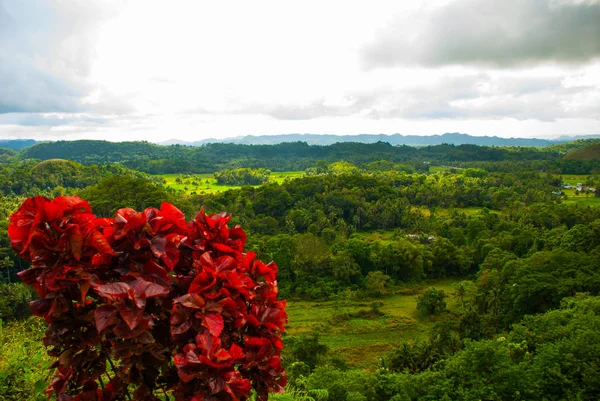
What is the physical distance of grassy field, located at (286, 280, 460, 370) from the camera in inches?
992

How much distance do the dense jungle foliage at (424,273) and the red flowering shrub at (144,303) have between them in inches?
96.1

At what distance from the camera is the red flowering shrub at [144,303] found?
2.20 meters

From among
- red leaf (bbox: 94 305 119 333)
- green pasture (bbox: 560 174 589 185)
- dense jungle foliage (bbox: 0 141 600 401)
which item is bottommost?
dense jungle foliage (bbox: 0 141 600 401)

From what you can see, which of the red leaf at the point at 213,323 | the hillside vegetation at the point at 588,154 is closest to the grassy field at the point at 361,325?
the red leaf at the point at 213,323

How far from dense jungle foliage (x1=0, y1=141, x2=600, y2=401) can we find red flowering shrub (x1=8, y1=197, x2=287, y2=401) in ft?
8.01

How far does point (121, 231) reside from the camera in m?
2.36

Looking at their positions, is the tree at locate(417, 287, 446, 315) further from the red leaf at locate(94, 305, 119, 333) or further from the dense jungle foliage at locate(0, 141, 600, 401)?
the red leaf at locate(94, 305, 119, 333)

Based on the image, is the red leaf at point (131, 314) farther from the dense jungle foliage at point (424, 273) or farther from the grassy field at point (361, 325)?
the grassy field at point (361, 325)

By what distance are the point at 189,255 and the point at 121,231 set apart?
490mm

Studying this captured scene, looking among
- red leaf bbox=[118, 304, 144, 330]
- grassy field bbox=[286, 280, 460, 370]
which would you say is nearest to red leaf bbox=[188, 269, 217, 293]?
red leaf bbox=[118, 304, 144, 330]

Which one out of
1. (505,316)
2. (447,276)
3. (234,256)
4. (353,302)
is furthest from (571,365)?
(447,276)

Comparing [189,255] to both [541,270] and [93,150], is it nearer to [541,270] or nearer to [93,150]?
[541,270]

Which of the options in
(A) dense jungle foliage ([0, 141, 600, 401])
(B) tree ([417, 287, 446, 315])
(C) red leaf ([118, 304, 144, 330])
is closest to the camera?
(C) red leaf ([118, 304, 144, 330])

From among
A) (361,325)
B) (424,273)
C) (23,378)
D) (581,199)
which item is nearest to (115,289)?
(23,378)
